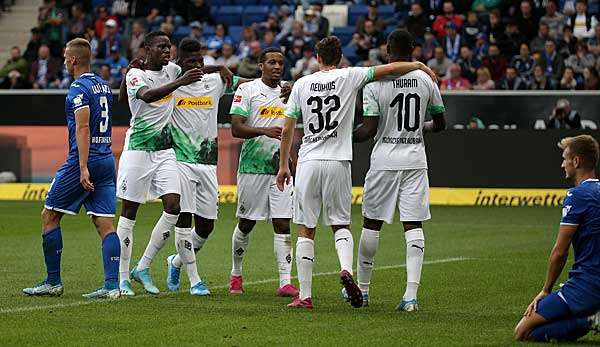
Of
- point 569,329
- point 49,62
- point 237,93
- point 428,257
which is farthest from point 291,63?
point 569,329

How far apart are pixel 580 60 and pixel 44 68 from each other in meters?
12.7

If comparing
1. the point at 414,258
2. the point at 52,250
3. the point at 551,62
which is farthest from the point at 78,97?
the point at 551,62

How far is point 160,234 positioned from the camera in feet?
40.7

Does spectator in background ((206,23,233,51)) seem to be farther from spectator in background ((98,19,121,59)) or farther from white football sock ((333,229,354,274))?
white football sock ((333,229,354,274))

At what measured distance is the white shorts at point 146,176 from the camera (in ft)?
40.3

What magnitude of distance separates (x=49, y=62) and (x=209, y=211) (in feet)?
64.3

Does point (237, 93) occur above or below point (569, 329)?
above

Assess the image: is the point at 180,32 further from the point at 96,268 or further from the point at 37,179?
the point at 96,268

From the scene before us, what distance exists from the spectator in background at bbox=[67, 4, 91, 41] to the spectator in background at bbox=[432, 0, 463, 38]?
30.0 feet

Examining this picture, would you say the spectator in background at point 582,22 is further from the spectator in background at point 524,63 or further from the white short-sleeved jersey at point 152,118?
the white short-sleeved jersey at point 152,118

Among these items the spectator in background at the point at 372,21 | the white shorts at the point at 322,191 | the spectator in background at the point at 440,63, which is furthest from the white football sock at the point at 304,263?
the spectator in background at the point at 372,21

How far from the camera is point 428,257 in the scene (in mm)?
16078

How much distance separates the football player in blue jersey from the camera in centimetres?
1164

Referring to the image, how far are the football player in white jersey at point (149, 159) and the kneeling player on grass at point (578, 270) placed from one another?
4211 mm
